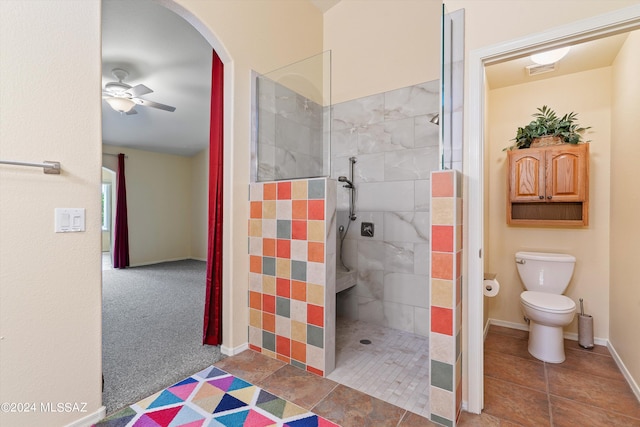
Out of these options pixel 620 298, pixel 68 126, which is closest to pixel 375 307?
pixel 620 298

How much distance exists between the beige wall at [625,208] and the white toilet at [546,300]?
0.29m

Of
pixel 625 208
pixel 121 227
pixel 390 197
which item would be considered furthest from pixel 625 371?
pixel 121 227

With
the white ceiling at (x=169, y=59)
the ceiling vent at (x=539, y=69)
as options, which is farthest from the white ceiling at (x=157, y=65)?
the ceiling vent at (x=539, y=69)

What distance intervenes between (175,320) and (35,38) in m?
2.46

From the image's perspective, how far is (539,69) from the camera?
262 centimetres

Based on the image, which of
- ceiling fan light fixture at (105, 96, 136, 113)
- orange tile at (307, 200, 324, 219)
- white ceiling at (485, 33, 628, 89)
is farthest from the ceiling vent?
ceiling fan light fixture at (105, 96, 136, 113)

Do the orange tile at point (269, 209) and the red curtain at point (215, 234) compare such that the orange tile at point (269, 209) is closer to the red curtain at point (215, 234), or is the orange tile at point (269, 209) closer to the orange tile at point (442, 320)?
the red curtain at point (215, 234)

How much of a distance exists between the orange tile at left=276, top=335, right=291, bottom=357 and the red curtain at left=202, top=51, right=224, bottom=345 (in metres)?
0.52

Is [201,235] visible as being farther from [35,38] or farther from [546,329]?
[546,329]

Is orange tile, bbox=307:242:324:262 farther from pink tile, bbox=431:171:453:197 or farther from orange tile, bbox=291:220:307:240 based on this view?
pink tile, bbox=431:171:453:197

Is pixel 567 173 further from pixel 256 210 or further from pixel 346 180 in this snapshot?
pixel 256 210

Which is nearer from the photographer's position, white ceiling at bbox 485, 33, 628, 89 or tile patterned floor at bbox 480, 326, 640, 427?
tile patterned floor at bbox 480, 326, 640, 427

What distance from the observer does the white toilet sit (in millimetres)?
2229

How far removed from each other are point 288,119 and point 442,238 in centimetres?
167
